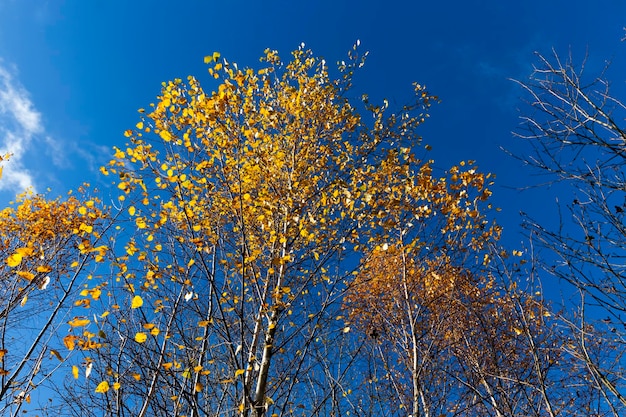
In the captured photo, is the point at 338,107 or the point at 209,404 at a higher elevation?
the point at 338,107

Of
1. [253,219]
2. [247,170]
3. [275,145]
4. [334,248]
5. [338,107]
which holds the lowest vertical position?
[334,248]

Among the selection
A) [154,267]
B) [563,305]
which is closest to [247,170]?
[154,267]

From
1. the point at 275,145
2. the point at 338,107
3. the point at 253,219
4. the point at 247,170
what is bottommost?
the point at 253,219

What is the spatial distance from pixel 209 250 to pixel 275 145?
230 cm

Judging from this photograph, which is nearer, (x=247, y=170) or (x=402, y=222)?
(x=247, y=170)

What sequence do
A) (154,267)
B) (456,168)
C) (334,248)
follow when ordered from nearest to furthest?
(154,267), (334,248), (456,168)

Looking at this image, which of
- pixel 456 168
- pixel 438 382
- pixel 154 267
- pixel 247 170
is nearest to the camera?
pixel 154 267

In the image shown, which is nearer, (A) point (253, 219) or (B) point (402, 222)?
(A) point (253, 219)

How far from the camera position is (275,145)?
19.3 ft

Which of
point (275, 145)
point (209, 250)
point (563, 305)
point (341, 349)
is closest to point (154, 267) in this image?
point (209, 250)

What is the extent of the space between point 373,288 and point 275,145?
4540 mm

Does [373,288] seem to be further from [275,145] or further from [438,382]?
[275,145]

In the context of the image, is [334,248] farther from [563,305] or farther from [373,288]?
[373,288]

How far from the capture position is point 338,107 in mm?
6391
